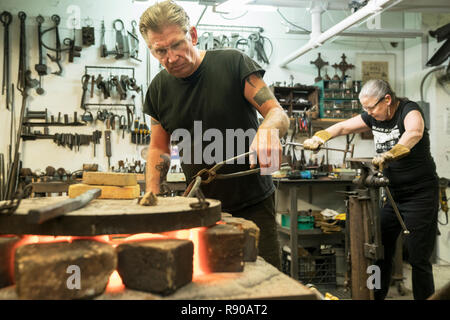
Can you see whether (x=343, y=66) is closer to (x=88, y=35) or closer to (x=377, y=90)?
(x=377, y=90)

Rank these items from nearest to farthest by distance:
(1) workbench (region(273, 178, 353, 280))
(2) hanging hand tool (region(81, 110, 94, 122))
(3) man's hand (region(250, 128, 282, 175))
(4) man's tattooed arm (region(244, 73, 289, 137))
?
(3) man's hand (region(250, 128, 282, 175)) → (4) man's tattooed arm (region(244, 73, 289, 137)) → (1) workbench (region(273, 178, 353, 280)) → (2) hanging hand tool (region(81, 110, 94, 122))

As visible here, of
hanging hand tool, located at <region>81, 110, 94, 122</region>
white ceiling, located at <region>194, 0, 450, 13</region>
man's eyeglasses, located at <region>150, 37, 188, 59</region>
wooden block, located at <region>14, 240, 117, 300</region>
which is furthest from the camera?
hanging hand tool, located at <region>81, 110, 94, 122</region>

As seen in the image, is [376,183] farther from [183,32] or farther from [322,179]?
[322,179]

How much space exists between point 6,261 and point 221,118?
3.41 feet

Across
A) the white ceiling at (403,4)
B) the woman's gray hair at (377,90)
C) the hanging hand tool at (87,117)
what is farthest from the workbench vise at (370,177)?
the hanging hand tool at (87,117)

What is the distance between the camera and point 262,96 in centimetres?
164

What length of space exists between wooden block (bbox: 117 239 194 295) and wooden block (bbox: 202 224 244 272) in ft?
0.27

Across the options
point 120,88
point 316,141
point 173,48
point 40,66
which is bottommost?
point 316,141

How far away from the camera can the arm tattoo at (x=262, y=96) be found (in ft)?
5.33

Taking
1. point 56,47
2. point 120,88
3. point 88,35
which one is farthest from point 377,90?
point 56,47

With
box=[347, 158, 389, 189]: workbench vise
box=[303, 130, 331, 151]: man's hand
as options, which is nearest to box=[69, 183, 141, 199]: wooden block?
box=[347, 158, 389, 189]: workbench vise

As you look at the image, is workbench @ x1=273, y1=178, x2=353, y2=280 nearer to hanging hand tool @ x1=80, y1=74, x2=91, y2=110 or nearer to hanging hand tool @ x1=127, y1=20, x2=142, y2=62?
hanging hand tool @ x1=127, y1=20, x2=142, y2=62

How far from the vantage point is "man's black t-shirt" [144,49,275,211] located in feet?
5.68

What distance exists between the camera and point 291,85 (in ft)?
18.6
